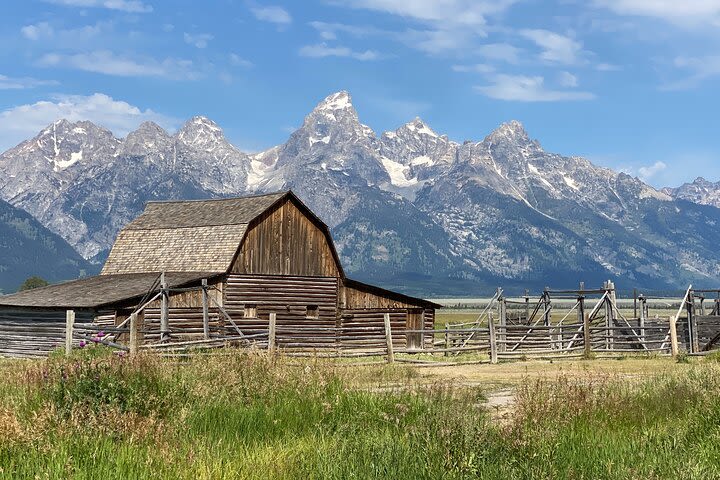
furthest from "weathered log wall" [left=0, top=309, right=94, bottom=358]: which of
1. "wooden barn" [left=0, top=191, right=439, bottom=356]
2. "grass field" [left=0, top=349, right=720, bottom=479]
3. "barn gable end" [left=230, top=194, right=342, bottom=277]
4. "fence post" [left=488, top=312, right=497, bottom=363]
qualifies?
"grass field" [left=0, top=349, right=720, bottom=479]

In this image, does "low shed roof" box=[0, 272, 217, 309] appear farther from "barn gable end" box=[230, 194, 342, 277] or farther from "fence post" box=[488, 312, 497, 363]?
"fence post" box=[488, 312, 497, 363]

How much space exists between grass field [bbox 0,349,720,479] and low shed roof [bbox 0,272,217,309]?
22415mm

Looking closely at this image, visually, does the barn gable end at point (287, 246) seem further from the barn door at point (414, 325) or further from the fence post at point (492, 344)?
the fence post at point (492, 344)

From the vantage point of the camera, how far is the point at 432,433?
29.2 feet

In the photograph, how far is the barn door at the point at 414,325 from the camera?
46188mm

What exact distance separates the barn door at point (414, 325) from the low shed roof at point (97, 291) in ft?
39.8

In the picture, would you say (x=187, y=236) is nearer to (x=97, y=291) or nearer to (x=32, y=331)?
(x=97, y=291)

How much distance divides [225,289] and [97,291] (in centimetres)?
568

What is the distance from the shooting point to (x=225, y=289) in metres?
40.1

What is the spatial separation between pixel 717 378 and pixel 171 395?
8787 millimetres

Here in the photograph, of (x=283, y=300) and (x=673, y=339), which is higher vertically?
(x=283, y=300)

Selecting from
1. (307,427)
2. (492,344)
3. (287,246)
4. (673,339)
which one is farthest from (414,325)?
(307,427)

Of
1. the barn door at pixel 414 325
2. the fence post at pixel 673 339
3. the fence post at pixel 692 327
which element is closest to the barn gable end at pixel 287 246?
the barn door at pixel 414 325

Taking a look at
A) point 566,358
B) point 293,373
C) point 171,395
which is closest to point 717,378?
point 293,373
